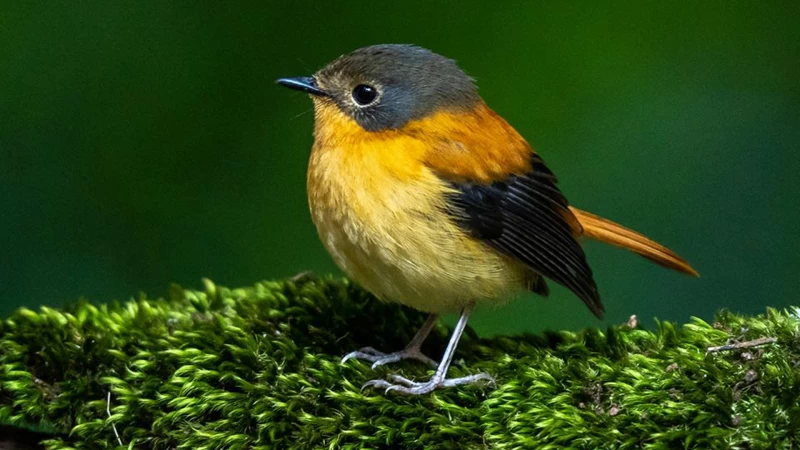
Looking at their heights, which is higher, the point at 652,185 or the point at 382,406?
the point at 652,185

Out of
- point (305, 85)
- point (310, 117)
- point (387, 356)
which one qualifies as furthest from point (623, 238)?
point (310, 117)

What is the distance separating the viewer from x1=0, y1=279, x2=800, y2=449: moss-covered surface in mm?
2738

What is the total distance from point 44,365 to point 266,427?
3.28ft

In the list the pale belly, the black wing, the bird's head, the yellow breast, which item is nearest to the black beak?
the bird's head

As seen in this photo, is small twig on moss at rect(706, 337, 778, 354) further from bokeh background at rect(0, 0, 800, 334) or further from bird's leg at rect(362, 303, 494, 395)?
bokeh background at rect(0, 0, 800, 334)

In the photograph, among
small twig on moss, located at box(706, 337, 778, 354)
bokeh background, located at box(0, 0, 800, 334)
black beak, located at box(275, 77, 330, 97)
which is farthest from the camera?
bokeh background, located at box(0, 0, 800, 334)

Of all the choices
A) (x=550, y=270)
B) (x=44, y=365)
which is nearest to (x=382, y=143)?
(x=550, y=270)

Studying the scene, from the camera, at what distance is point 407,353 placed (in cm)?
367

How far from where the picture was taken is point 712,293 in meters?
5.64

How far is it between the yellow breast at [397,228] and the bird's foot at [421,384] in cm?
37

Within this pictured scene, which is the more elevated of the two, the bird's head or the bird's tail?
the bird's head

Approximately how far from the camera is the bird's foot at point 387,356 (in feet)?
11.6

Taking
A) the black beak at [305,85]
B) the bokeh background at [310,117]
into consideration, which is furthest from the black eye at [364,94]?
the bokeh background at [310,117]

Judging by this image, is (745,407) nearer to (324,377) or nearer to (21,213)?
(324,377)
